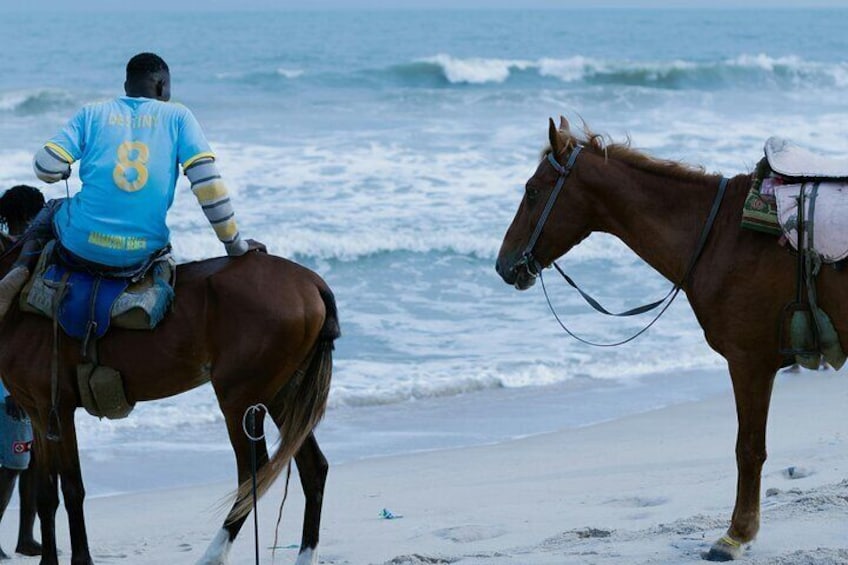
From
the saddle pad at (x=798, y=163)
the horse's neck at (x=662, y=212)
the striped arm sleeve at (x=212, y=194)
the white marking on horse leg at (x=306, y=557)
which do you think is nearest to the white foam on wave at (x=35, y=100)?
the striped arm sleeve at (x=212, y=194)

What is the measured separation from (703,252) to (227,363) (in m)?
1.98

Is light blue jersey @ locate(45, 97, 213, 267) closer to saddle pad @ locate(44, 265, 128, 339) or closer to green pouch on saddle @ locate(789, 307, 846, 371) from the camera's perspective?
saddle pad @ locate(44, 265, 128, 339)

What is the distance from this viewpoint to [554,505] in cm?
646

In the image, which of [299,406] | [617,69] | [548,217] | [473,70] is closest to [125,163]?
[299,406]

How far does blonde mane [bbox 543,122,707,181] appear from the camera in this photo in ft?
16.9

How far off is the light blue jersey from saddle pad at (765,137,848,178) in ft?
7.46

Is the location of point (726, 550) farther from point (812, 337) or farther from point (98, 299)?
point (98, 299)

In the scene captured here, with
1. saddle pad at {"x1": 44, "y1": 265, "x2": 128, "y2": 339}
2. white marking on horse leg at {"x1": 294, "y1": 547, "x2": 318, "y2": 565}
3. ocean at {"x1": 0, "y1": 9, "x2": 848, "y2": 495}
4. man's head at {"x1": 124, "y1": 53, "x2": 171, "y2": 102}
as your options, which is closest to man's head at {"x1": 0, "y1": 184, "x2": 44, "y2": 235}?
saddle pad at {"x1": 44, "y1": 265, "x2": 128, "y2": 339}

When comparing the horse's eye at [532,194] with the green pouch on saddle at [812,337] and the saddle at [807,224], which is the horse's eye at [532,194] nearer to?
the saddle at [807,224]

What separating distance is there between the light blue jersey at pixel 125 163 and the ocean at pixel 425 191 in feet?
6.45

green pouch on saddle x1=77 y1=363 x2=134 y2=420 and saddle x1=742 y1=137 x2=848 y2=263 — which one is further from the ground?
saddle x1=742 y1=137 x2=848 y2=263

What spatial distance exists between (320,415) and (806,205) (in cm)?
212

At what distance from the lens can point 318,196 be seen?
17.4 metres

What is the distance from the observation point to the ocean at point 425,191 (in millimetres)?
8844
